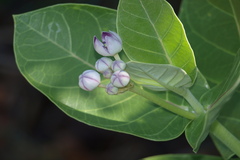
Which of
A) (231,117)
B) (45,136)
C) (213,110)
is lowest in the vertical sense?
(45,136)

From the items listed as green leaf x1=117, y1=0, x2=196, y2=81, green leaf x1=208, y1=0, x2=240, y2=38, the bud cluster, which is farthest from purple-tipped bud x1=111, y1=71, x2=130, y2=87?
green leaf x1=208, y1=0, x2=240, y2=38

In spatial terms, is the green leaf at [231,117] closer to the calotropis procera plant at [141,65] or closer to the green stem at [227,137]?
the calotropis procera plant at [141,65]

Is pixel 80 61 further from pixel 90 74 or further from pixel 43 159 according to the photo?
pixel 43 159

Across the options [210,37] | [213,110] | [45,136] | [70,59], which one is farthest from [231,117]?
[45,136]

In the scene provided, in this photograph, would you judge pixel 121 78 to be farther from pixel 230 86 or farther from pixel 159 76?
pixel 230 86

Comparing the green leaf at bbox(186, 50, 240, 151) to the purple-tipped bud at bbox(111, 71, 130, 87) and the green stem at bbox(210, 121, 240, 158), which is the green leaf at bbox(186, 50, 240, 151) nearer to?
the green stem at bbox(210, 121, 240, 158)

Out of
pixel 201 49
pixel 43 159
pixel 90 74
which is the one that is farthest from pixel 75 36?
pixel 43 159

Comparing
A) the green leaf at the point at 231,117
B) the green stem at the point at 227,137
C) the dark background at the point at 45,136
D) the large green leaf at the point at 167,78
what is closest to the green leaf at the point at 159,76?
the large green leaf at the point at 167,78
